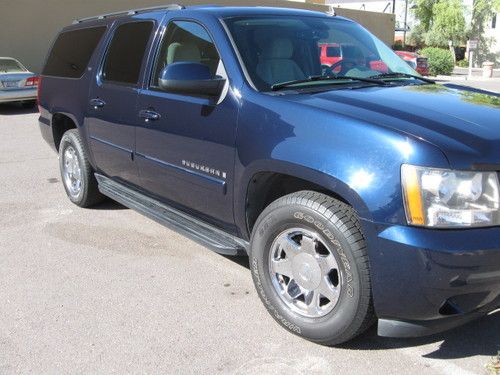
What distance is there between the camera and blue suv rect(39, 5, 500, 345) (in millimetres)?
2664

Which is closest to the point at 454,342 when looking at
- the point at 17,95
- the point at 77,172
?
the point at 77,172

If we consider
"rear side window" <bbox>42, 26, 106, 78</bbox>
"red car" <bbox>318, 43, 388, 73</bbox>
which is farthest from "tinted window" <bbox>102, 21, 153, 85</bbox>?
"red car" <bbox>318, 43, 388, 73</bbox>

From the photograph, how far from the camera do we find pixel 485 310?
2.86 m

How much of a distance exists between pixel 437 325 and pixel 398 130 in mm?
991

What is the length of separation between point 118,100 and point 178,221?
1205mm

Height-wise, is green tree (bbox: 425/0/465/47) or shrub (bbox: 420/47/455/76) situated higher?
green tree (bbox: 425/0/465/47)

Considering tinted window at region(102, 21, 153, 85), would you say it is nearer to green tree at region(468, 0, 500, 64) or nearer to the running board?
the running board

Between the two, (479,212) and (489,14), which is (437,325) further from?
(489,14)

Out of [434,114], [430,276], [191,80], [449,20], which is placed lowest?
[430,276]

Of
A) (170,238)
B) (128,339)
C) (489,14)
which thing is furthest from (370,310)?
(489,14)

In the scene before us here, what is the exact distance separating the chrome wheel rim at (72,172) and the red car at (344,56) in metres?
2.91

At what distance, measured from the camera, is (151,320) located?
3.58 metres

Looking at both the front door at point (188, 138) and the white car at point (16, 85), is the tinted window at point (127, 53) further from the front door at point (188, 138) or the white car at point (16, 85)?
the white car at point (16, 85)

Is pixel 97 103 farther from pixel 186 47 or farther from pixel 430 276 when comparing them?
pixel 430 276
